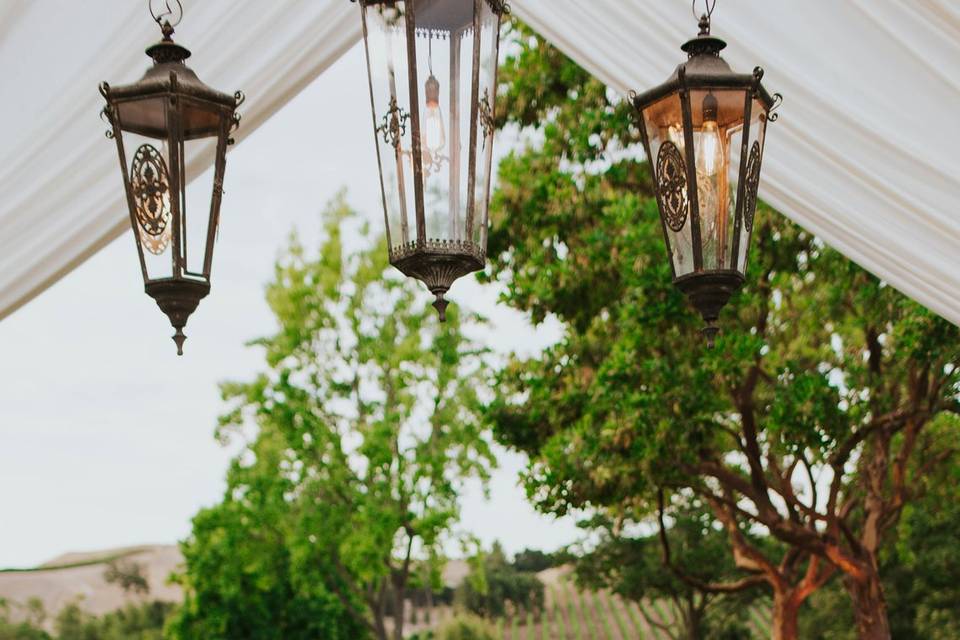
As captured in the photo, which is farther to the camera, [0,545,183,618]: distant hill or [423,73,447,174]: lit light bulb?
[0,545,183,618]: distant hill

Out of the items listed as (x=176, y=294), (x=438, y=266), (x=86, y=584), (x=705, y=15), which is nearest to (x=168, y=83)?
(x=176, y=294)

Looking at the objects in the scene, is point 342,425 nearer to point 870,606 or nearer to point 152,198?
point 870,606

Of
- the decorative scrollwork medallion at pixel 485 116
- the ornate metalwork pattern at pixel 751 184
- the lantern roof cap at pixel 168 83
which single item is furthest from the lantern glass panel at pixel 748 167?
the lantern roof cap at pixel 168 83

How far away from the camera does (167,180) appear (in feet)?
9.40

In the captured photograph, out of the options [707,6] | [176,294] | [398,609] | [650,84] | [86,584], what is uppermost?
[86,584]

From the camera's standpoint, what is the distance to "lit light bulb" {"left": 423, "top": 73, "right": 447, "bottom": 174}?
2.45 metres

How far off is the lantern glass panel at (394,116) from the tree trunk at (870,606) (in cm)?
1102

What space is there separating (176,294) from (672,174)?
4.03 ft

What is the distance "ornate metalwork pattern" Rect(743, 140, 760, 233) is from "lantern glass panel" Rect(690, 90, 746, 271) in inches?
2.8

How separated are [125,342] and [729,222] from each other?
26949 millimetres

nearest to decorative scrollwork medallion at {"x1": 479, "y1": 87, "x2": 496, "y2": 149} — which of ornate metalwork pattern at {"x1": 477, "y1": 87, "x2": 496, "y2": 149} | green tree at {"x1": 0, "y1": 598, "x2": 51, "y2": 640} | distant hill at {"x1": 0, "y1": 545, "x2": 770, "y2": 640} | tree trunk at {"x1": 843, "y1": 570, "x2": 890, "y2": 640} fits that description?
ornate metalwork pattern at {"x1": 477, "y1": 87, "x2": 496, "y2": 149}

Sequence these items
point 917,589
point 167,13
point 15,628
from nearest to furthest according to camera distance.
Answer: point 167,13 < point 917,589 < point 15,628

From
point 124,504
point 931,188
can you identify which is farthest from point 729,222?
point 124,504

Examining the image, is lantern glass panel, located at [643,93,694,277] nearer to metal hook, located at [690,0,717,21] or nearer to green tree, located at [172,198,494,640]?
A: metal hook, located at [690,0,717,21]
